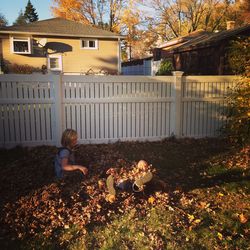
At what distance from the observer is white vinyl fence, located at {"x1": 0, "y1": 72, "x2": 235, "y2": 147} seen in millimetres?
6234

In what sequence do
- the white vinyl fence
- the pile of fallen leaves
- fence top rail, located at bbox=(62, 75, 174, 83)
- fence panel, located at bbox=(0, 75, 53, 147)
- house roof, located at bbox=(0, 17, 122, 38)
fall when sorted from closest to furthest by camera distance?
the pile of fallen leaves
fence panel, located at bbox=(0, 75, 53, 147)
the white vinyl fence
fence top rail, located at bbox=(62, 75, 174, 83)
house roof, located at bbox=(0, 17, 122, 38)

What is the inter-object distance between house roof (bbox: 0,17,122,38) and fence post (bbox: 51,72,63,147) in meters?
17.7

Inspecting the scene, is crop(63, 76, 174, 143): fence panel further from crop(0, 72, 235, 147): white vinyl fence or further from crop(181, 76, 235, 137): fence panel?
crop(181, 76, 235, 137): fence panel

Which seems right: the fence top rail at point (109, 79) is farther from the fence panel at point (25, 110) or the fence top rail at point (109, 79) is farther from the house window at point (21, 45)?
the house window at point (21, 45)

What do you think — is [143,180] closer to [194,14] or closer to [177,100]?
[177,100]

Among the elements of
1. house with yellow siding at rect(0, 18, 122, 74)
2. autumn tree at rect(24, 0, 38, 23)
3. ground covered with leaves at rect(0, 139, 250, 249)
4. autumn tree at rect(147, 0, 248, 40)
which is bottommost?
ground covered with leaves at rect(0, 139, 250, 249)

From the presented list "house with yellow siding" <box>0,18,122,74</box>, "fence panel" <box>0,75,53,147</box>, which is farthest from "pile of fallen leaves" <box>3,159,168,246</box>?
"house with yellow siding" <box>0,18,122,74</box>

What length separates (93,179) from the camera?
418 centimetres

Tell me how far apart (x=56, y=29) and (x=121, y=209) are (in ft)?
72.3

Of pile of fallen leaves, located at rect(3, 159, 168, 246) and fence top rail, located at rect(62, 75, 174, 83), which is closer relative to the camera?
pile of fallen leaves, located at rect(3, 159, 168, 246)

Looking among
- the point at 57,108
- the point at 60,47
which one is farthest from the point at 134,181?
the point at 60,47

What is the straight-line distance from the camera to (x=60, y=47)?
23.2 meters

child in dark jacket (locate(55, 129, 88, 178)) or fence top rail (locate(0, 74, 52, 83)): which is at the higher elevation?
fence top rail (locate(0, 74, 52, 83))

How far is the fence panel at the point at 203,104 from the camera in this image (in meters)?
7.00
